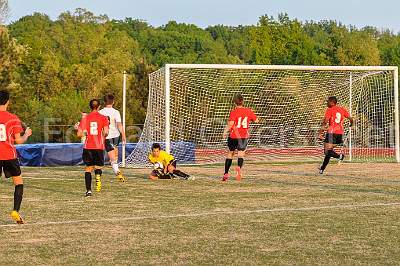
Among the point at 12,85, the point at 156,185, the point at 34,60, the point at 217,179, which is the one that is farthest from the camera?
the point at 34,60

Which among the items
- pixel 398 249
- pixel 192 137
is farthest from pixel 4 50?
pixel 398 249

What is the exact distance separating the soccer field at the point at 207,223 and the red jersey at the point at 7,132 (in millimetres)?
840

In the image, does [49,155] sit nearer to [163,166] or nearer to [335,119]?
[163,166]

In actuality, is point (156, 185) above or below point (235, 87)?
below

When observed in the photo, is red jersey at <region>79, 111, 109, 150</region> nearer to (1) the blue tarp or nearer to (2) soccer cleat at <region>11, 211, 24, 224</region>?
(2) soccer cleat at <region>11, 211, 24, 224</region>

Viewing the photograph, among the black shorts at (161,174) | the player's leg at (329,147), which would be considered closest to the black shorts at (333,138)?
the player's leg at (329,147)

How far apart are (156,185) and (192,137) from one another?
9.65 metres

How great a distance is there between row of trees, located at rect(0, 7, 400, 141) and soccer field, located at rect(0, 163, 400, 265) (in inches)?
1115

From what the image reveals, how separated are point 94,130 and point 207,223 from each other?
4.70 metres

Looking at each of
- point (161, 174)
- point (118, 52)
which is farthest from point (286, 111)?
point (118, 52)

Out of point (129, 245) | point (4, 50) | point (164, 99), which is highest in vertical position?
point (4, 50)

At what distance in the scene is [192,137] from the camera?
81.2ft

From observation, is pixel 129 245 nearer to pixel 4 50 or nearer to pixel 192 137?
pixel 192 137

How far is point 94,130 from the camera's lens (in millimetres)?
13391
